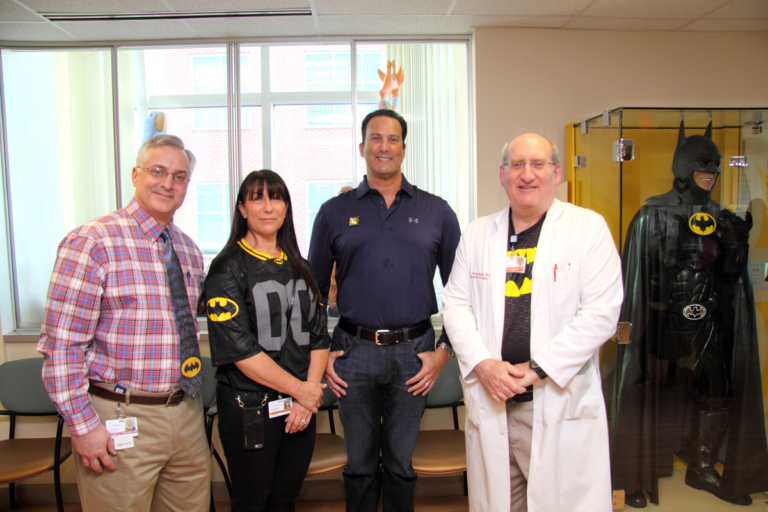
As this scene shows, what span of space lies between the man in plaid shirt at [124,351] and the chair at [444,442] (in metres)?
1.16

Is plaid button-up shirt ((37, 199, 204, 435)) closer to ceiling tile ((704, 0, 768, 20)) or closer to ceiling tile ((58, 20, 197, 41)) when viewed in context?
ceiling tile ((58, 20, 197, 41))

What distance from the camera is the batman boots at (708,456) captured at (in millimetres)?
2438

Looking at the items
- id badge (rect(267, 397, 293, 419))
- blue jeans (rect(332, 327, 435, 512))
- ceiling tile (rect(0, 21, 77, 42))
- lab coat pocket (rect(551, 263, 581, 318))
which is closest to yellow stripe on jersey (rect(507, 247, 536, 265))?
lab coat pocket (rect(551, 263, 581, 318))

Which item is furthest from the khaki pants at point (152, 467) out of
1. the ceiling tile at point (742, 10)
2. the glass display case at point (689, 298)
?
the ceiling tile at point (742, 10)

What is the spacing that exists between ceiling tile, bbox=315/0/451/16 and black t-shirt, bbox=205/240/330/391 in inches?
67.7

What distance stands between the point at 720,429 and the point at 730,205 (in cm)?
120

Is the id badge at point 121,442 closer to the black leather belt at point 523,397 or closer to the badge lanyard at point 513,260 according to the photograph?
the black leather belt at point 523,397

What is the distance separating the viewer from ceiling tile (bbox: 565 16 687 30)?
9.45ft

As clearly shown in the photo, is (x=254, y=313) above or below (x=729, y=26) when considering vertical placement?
below

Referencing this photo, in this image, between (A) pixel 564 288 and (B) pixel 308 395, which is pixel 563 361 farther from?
(B) pixel 308 395

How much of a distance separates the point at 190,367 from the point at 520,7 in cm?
262

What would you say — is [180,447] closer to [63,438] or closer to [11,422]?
[63,438]

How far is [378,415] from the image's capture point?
2.00 m

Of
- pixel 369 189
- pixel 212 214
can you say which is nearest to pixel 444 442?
pixel 369 189
